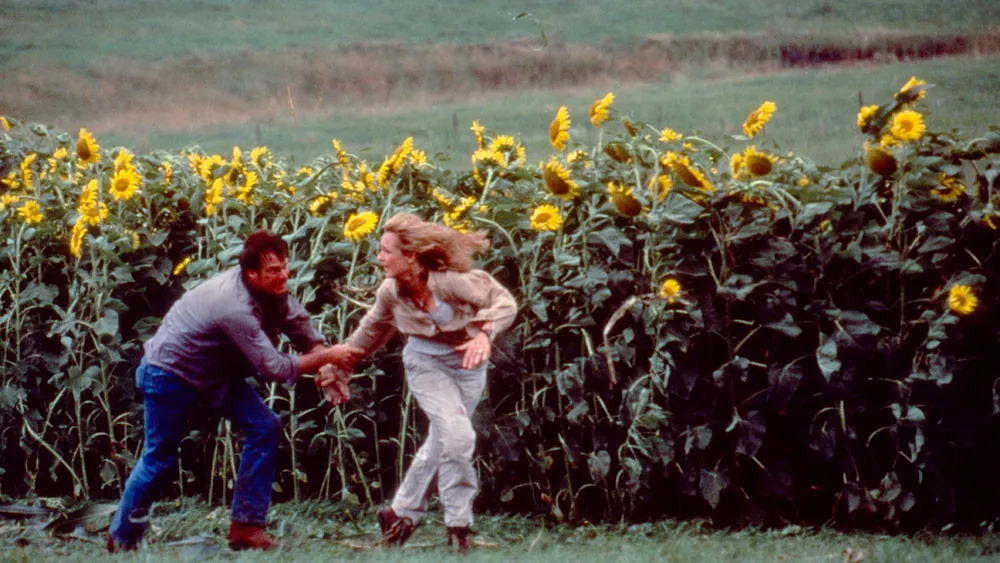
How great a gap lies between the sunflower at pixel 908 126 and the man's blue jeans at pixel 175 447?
2.81m

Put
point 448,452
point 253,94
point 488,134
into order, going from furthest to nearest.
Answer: point 253,94 < point 488,134 < point 448,452

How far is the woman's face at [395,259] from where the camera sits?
516 cm

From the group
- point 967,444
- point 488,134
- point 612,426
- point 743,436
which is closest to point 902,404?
point 967,444

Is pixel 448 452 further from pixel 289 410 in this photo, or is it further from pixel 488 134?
pixel 488 134

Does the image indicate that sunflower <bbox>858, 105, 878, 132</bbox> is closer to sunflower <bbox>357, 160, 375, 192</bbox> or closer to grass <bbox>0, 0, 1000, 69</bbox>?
sunflower <bbox>357, 160, 375, 192</bbox>

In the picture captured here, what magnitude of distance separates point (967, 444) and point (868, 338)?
1.93 feet

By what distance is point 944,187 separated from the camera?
18.3ft

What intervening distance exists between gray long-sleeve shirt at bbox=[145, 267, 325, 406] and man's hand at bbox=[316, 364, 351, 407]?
0.50 feet

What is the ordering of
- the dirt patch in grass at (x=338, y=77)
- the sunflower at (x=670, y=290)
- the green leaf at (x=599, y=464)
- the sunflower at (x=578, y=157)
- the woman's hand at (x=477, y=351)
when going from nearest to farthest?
the woman's hand at (x=477, y=351), the sunflower at (x=670, y=290), the green leaf at (x=599, y=464), the sunflower at (x=578, y=157), the dirt patch in grass at (x=338, y=77)

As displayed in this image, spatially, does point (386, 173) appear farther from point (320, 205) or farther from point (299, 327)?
point (299, 327)

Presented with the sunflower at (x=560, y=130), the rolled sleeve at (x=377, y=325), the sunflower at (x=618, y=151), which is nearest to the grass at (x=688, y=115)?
the sunflower at (x=618, y=151)

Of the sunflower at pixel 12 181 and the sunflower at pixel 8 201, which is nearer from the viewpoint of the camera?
the sunflower at pixel 8 201

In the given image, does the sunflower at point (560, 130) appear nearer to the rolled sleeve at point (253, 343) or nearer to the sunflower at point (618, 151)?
the sunflower at point (618, 151)

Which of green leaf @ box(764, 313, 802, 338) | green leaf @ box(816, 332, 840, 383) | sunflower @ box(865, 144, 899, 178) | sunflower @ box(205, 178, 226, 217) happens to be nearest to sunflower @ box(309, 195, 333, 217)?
sunflower @ box(205, 178, 226, 217)
